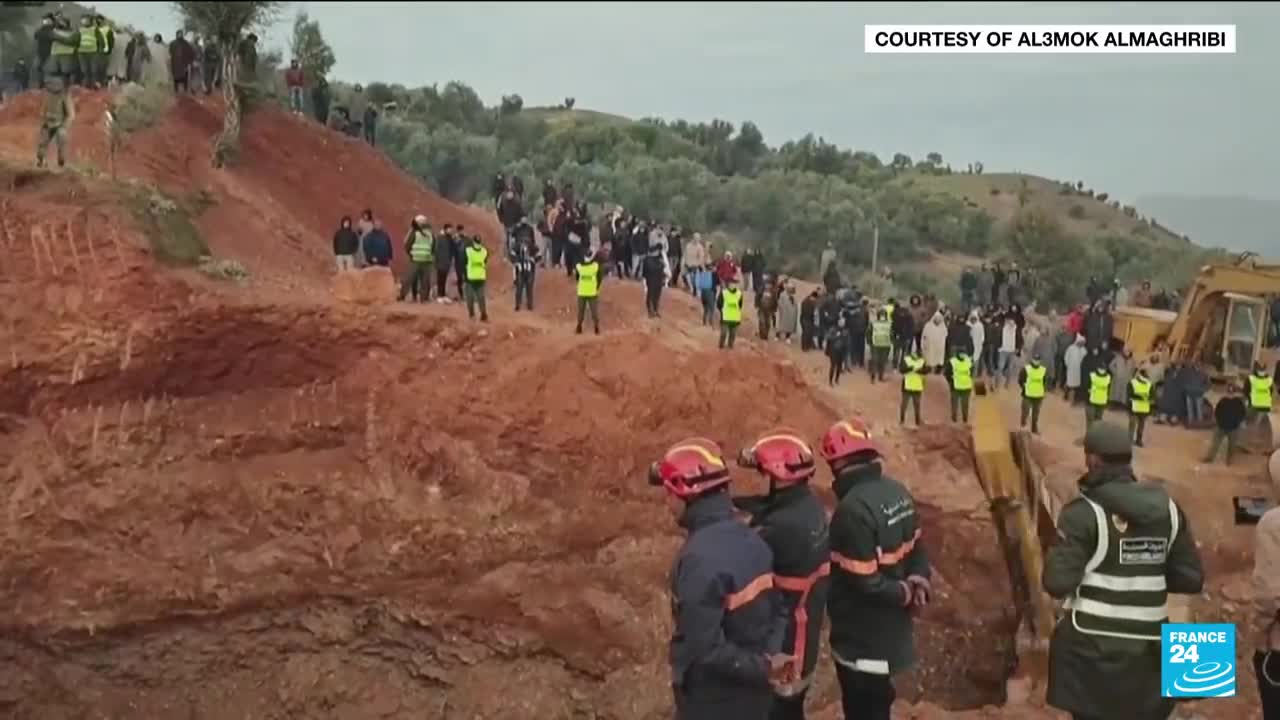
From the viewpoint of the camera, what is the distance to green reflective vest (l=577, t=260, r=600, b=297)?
16.0 meters

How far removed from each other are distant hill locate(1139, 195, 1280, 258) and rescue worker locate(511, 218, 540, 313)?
26.0 feet

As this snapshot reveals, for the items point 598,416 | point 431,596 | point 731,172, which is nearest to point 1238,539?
point 598,416

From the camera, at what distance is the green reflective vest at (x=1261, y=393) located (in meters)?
17.9

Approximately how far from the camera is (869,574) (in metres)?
6.16

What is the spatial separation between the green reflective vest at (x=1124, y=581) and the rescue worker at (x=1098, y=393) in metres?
13.6

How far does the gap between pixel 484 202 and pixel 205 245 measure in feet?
58.8

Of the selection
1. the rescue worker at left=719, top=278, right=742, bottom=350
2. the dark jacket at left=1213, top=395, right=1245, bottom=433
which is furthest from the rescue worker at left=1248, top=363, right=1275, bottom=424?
the rescue worker at left=719, top=278, right=742, bottom=350

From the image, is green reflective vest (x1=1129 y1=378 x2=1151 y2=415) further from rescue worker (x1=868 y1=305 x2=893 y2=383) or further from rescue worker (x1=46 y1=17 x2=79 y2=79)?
rescue worker (x1=46 y1=17 x2=79 y2=79)

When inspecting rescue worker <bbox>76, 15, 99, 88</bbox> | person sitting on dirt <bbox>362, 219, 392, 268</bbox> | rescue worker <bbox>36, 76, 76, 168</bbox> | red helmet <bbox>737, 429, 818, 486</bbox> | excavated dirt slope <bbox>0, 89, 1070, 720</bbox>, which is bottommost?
excavated dirt slope <bbox>0, 89, 1070, 720</bbox>

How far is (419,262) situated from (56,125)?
461 centimetres

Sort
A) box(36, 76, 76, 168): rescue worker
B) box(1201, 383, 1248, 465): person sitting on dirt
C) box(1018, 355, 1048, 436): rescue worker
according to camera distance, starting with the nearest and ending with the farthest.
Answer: box(36, 76, 76, 168): rescue worker
box(1201, 383, 1248, 465): person sitting on dirt
box(1018, 355, 1048, 436): rescue worker

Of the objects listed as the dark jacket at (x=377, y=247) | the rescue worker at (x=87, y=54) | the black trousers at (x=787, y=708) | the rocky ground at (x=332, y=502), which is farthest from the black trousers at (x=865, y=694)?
the rescue worker at (x=87, y=54)

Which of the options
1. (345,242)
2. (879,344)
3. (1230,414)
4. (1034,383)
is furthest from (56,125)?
(1230,414)

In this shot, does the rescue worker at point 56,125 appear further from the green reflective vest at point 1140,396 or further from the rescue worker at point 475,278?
the green reflective vest at point 1140,396
